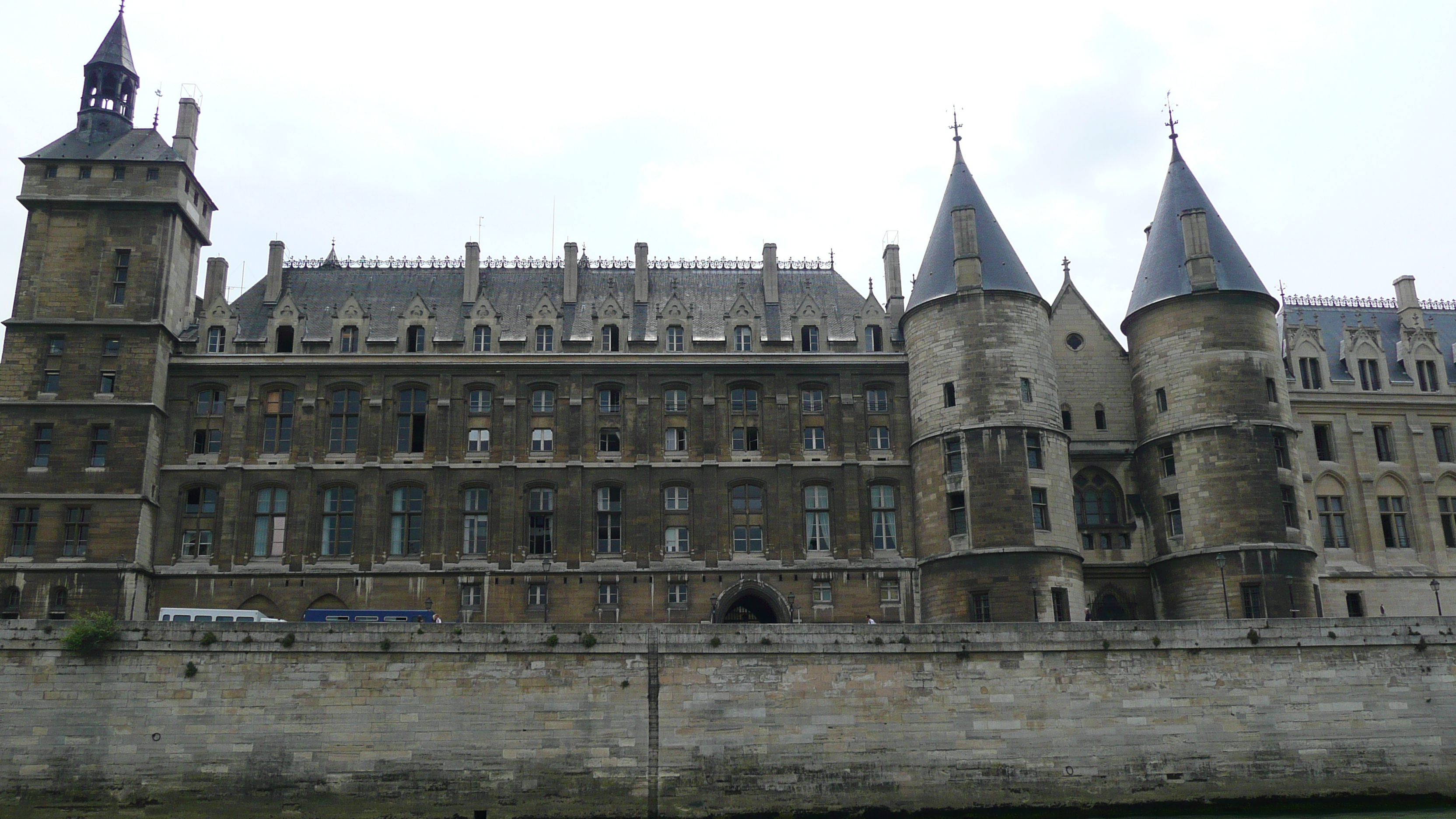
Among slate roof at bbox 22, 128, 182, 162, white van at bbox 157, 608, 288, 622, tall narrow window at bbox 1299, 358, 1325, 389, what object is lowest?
white van at bbox 157, 608, 288, 622

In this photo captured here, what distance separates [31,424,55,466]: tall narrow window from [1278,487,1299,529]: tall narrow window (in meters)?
51.1

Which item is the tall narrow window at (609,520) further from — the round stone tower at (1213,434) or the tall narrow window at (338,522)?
the round stone tower at (1213,434)

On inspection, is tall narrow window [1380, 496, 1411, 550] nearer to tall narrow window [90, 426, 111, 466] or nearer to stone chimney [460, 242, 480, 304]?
stone chimney [460, 242, 480, 304]

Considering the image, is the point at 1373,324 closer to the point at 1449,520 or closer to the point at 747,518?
the point at 1449,520

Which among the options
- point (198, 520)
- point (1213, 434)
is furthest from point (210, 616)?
point (1213, 434)

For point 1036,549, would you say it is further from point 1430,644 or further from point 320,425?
point 320,425

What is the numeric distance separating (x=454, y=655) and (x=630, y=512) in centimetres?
1533

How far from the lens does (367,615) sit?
45469 mm

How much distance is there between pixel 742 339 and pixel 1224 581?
2306 cm

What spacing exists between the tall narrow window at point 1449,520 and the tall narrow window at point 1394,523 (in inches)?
69.8

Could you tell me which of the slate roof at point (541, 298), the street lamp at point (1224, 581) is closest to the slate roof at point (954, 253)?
the slate roof at point (541, 298)

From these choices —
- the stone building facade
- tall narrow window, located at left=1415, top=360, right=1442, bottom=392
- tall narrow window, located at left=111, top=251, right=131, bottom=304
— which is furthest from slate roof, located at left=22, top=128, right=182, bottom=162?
tall narrow window, located at left=1415, top=360, right=1442, bottom=392

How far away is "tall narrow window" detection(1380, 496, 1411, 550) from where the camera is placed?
5484 centimetres

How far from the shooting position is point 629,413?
52188mm
